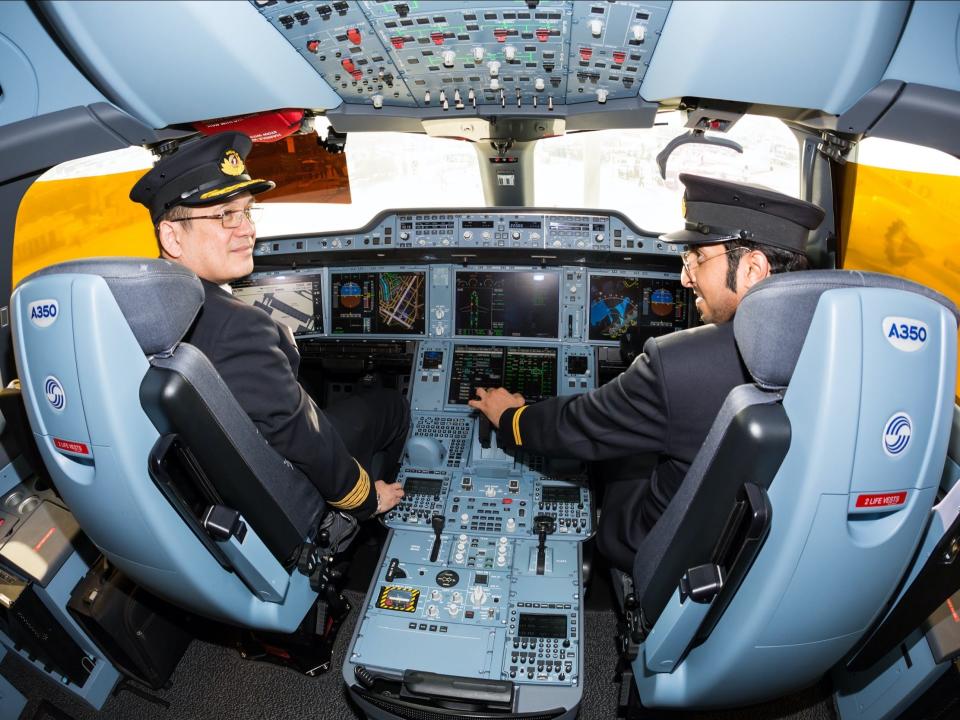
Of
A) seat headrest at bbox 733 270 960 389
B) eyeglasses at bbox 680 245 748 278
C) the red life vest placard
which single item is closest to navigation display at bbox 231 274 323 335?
eyeglasses at bbox 680 245 748 278

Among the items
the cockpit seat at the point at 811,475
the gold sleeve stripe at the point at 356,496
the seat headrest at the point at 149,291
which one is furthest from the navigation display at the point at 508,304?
the seat headrest at the point at 149,291

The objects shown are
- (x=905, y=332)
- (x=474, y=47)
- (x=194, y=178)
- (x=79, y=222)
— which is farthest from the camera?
(x=79, y=222)

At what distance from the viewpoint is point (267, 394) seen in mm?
1729

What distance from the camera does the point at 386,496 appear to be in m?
2.35

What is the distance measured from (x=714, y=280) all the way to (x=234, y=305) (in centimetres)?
139

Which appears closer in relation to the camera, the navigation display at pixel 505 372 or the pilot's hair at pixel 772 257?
the pilot's hair at pixel 772 257

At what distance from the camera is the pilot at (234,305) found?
5.58ft

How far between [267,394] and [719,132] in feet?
5.50

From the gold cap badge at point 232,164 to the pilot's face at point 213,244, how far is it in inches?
2.9

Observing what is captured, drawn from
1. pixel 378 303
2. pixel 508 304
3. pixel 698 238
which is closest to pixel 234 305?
pixel 698 238

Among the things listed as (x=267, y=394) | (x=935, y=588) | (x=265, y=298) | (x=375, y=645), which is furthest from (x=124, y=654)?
(x=935, y=588)

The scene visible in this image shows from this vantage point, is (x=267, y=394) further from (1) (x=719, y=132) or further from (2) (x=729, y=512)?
(1) (x=719, y=132)

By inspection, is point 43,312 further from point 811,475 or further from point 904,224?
point 904,224

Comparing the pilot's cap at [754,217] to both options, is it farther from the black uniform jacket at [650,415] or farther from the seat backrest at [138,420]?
the seat backrest at [138,420]
